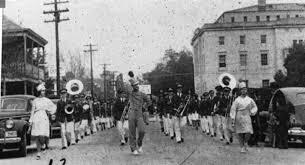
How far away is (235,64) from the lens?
6284 centimetres

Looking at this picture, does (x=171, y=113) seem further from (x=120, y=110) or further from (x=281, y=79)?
(x=281, y=79)

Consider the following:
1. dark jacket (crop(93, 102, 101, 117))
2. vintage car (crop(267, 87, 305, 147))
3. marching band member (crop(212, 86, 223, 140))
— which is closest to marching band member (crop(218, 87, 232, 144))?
marching band member (crop(212, 86, 223, 140))

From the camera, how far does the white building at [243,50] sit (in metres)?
58.8

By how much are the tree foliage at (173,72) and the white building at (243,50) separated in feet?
87.3

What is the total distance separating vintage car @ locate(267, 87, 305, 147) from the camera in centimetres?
1523

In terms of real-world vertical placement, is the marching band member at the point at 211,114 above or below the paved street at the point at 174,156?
above

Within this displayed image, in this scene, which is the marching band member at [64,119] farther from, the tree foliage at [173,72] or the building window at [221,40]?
the tree foliage at [173,72]

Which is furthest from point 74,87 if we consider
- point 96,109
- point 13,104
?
point 96,109

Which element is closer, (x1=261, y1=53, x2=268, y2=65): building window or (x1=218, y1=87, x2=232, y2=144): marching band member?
(x1=218, y1=87, x2=232, y2=144): marching band member

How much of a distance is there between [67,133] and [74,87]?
10.9 ft

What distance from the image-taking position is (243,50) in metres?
63.2

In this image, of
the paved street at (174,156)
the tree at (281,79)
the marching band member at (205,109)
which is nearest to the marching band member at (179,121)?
the paved street at (174,156)

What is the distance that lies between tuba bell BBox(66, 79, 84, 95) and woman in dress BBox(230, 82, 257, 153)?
6.66 metres

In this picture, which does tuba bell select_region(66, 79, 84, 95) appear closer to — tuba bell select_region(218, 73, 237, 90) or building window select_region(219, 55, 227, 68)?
tuba bell select_region(218, 73, 237, 90)
